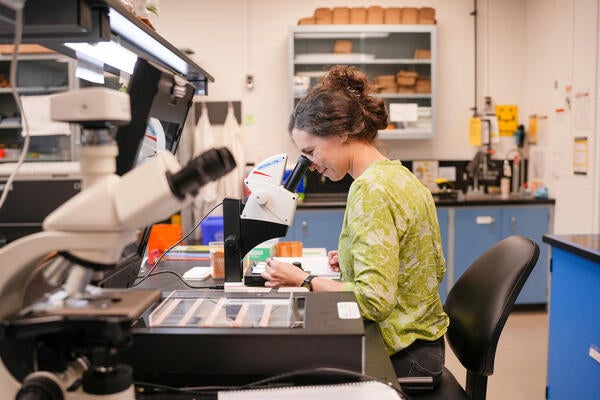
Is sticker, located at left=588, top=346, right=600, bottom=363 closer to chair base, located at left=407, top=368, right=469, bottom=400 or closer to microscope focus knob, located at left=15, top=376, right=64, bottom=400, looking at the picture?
chair base, located at left=407, top=368, right=469, bottom=400

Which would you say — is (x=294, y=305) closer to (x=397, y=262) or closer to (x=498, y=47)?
(x=397, y=262)

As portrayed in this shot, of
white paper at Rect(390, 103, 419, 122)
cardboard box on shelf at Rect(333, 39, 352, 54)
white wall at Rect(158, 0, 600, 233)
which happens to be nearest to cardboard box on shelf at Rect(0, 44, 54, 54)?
white wall at Rect(158, 0, 600, 233)

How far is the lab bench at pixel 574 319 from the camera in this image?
6.83ft

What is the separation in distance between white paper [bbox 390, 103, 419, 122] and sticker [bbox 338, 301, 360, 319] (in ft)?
11.2

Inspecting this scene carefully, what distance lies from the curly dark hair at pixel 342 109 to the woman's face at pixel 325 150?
0.9 inches

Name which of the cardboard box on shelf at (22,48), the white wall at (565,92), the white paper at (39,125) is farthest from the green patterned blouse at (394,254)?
the white paper at (39,125)

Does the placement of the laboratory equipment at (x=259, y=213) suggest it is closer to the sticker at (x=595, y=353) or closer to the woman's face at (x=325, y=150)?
the woman's face at (x=325, y=150)

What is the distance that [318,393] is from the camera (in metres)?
0.94

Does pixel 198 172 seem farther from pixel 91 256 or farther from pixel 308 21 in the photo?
pixel 308 21

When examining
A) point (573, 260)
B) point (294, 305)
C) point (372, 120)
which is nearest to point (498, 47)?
point (573, 260)

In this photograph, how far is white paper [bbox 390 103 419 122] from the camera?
14.2 ft

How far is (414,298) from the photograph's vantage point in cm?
147

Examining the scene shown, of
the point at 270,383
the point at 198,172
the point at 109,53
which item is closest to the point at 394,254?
the point at 270,383

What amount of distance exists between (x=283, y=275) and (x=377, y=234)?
1.09 ft
